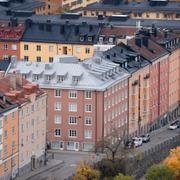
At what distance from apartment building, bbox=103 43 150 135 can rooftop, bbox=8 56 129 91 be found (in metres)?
3.82

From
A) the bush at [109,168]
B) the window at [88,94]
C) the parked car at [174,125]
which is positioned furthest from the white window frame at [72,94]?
the parked car at [174,125]

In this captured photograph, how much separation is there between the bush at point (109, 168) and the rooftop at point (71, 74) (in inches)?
417

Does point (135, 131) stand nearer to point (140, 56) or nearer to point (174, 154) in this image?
point (140, 56)

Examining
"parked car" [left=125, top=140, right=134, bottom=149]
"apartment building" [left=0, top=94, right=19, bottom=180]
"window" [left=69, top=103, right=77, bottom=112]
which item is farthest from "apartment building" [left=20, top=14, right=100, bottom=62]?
"apartment building" [left=0, top=94, right=19, bottom=180]

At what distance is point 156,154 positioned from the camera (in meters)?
115

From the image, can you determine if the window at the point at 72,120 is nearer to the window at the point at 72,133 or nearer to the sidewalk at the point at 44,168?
the window at the point at 72,133

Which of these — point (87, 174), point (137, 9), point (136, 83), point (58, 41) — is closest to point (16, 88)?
point (87, 174)

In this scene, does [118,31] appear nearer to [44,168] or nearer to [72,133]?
[72,133]

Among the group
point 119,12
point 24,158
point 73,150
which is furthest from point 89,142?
point 119,12

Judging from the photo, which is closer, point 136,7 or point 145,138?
point 145,138

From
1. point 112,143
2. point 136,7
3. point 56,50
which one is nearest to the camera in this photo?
point 112,143

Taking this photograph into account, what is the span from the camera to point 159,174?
342 feet

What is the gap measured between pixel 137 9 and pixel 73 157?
4737cm

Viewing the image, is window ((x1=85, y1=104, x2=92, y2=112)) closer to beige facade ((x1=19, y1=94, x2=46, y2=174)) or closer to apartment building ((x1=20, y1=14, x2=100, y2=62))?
beige facade ((x1=19, y1=94, x2=46, y2=174))
